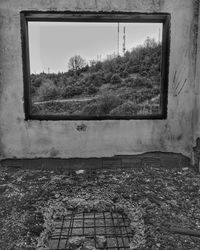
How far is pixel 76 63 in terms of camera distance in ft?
14.7

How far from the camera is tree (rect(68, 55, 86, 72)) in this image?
4.38m

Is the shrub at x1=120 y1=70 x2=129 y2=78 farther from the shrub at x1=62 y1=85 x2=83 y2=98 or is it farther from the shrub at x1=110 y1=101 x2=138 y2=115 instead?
the shrub at x1=62 y1=85 x2=83 y2=98

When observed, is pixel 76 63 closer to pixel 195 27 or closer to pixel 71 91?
pixel 71 91

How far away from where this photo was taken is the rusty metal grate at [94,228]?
2312 millimetres

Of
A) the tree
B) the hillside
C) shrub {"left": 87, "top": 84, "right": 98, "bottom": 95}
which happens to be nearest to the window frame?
the hillside

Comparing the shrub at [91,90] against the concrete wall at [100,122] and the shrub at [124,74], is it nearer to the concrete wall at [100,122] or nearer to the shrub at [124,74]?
the shrub at [124,74]

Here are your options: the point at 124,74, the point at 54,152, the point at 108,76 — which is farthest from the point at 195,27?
the point at 54,152

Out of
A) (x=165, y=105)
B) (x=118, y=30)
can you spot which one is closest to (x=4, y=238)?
(x=165, y=105)

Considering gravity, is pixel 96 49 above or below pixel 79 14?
below

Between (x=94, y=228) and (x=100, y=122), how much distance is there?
1.79 m

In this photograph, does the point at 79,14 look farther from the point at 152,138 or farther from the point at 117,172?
the point at 117,172

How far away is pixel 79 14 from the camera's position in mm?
3705

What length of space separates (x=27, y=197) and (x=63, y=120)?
1292mm

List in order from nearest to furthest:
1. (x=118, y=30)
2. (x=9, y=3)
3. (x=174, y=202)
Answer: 1. (x=174, y=202)
2. (x=9, y=3)
3. (x=118, y=30)
